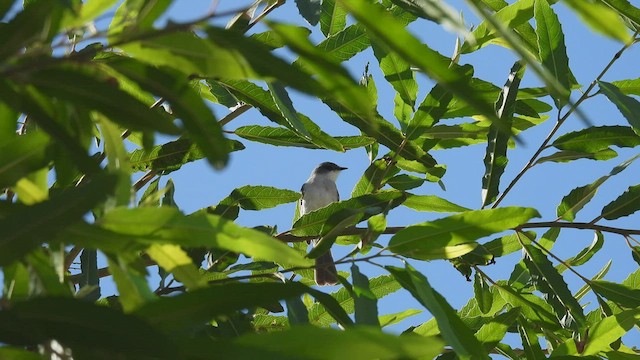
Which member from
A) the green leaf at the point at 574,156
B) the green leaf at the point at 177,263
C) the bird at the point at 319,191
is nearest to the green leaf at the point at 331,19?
the green leaf at the point at 574,156

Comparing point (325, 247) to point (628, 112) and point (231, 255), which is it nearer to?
point (231, 255)

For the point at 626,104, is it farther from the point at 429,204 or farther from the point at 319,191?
the point at 319,191

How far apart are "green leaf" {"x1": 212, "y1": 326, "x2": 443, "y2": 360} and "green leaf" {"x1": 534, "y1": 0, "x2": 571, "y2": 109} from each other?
182cm

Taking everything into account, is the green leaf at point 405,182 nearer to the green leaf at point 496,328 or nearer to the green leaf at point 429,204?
the green leaf at point 429,204

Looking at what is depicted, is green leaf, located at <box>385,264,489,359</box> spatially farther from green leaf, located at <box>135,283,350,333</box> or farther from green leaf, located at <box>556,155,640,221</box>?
green leaf, located at <box>556,155,640,221</box>

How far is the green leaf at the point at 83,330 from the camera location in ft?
3.98

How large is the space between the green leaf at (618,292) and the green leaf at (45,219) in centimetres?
207

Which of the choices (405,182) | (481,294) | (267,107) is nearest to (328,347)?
(267,107)

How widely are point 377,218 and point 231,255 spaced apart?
697 mm

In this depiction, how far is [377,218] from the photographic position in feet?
7.48

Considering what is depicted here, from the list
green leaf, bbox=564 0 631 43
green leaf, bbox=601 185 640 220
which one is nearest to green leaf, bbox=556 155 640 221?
green leaf, bbox=601 185 640 220

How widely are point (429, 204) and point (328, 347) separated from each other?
6.17ft

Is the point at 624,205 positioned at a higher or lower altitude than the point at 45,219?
higher

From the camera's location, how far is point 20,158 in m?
1.53
